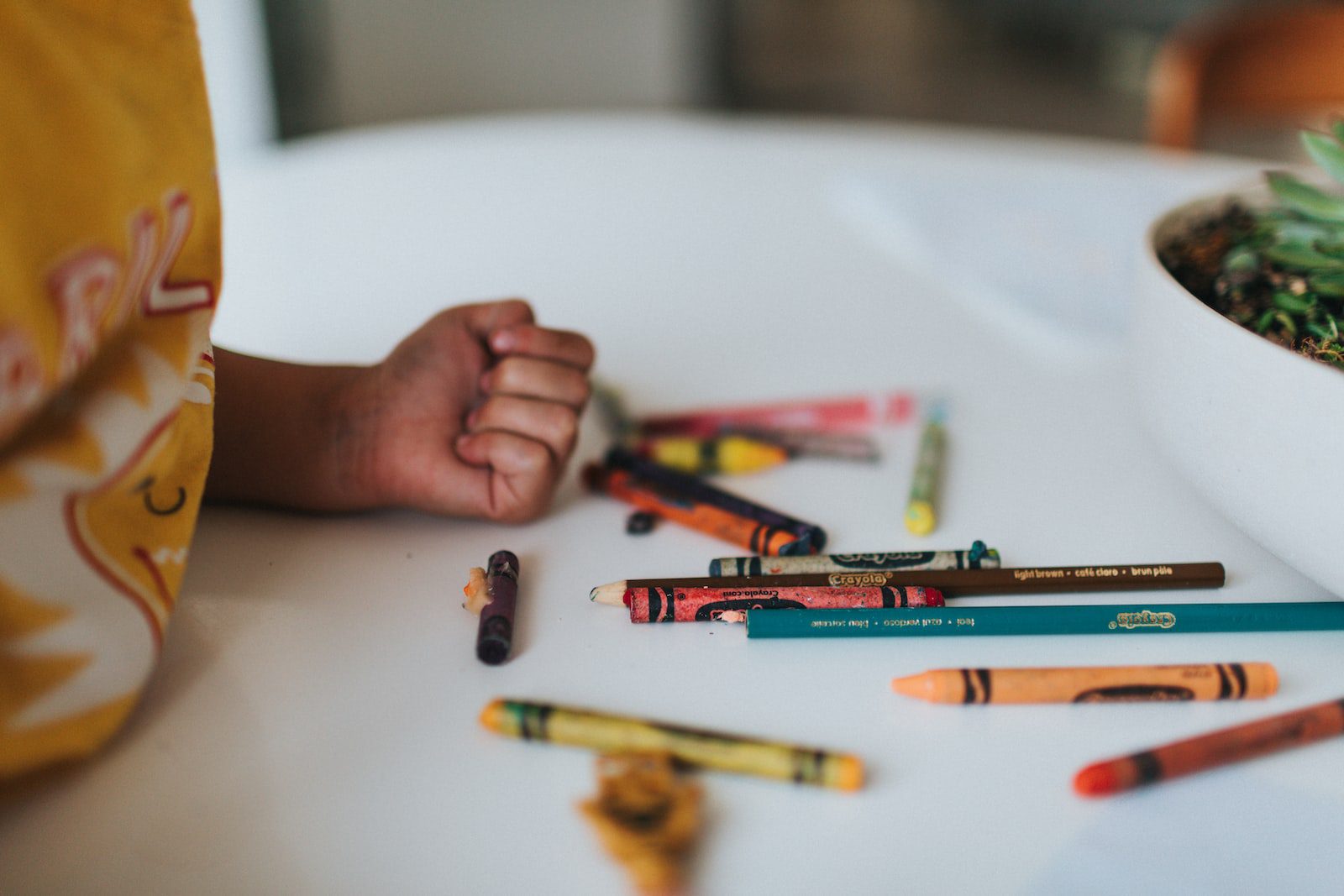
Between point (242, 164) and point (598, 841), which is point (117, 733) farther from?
point (242, 164)

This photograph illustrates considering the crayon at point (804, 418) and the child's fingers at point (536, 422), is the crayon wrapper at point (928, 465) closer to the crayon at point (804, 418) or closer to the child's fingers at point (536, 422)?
the crayon at point (804, 418)

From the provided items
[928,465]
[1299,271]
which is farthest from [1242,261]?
[928,465]

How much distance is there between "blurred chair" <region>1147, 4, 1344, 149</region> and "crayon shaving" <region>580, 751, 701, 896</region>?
1036 millimetres

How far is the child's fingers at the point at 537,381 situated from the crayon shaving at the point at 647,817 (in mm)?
206

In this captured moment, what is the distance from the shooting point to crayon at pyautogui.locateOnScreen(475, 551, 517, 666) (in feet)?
1.28

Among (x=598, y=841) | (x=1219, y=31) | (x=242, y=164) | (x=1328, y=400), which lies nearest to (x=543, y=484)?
(x=598, y=841)

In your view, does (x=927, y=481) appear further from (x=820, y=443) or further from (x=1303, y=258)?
(x=1303, y=258)

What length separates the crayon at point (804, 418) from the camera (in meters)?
0.58

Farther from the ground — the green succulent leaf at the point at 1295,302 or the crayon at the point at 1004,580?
the green succulent leaf at the point at 1295,302

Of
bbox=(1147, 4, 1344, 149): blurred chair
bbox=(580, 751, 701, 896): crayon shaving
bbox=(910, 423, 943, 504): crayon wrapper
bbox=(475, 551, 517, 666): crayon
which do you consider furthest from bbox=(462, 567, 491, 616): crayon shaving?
bbox=(1147, 4, 1344, 149): blurred chair

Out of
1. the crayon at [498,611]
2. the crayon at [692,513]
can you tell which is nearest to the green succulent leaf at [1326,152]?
the crayon at [692,513]

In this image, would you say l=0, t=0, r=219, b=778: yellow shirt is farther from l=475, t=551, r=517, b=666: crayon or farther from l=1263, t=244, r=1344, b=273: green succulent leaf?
l=1263, t=244, r=1344, b=273: green succulent leaf

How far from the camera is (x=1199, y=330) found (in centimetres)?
41

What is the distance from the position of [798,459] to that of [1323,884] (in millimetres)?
296
